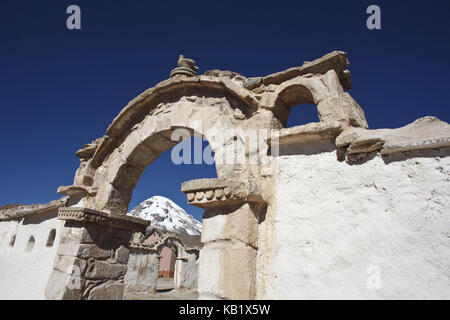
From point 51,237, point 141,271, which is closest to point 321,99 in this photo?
point 51,237

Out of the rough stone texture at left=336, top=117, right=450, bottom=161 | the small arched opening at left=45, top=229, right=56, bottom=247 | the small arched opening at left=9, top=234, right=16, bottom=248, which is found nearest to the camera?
the rough stone texture at left=336, top=117, right=450, bottom=161

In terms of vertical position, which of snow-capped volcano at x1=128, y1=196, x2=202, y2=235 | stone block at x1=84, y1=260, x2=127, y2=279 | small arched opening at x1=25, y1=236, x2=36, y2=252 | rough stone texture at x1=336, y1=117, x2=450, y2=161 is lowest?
stone block at x1=84, y1=260, x2=127, y2=279

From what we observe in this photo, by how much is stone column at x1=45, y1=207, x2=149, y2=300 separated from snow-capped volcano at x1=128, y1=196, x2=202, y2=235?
33.2 metres

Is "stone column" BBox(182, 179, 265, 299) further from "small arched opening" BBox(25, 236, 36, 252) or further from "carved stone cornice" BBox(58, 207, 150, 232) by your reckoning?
"small arched opening" BBox(25, 236, 36, 252)

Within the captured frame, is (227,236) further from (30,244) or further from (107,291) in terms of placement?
(30,244)

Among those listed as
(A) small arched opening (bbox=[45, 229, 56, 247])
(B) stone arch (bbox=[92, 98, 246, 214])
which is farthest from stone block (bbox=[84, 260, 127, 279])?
(A) small arched opening (bbox=[45, 229, 56, 247])

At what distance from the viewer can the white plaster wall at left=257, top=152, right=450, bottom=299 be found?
195cm

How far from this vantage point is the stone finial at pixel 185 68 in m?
4.23

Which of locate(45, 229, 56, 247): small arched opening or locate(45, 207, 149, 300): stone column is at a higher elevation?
locate(45, 229, 56, 247): small arched opening

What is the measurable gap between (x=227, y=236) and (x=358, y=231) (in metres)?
1.06

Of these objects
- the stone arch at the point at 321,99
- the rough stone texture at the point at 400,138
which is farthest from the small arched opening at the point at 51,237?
the rough stone texture at the point at 400,138

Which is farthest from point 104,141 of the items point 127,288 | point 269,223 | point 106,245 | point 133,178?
point 127,288

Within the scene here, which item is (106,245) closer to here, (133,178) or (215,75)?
(133,178)
